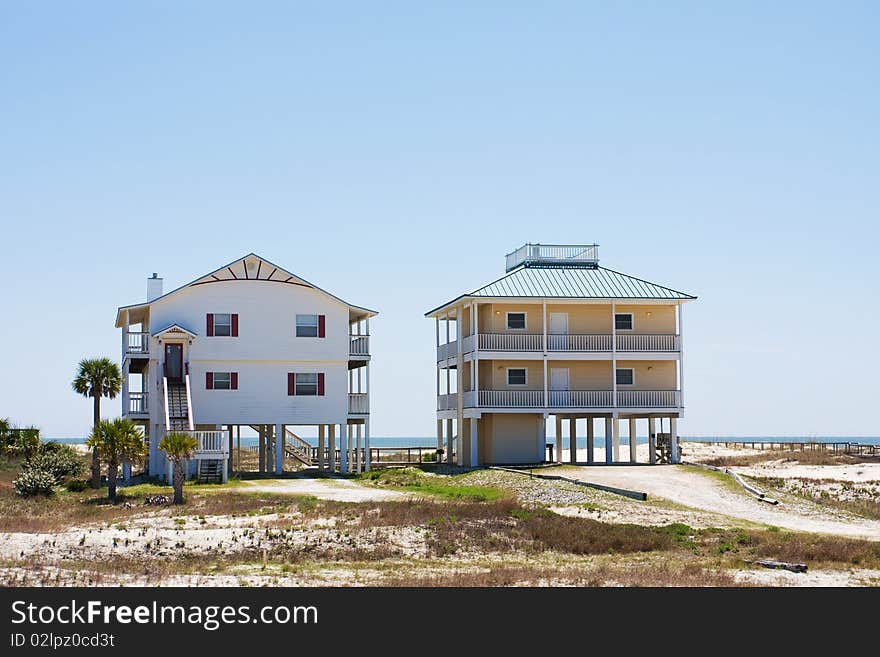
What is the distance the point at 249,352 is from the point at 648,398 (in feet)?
58.1

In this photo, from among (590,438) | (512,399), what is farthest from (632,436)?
(512,399)

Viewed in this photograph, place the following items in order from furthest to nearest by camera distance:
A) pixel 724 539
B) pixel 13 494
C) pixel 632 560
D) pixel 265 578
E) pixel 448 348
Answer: pixel 448 348
pixel 13 494
pixel 724 539
pixel 632 560
pixel 265 578

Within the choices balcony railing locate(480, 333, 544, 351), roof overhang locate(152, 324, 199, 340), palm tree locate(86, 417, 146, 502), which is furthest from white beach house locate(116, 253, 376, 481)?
palm tree locate(86, 417, 146, 502)

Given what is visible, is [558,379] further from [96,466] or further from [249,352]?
[96,466]

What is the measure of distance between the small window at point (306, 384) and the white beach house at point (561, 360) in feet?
22.8

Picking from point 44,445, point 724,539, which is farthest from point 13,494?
point 724,539

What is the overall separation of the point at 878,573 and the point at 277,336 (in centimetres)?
3276

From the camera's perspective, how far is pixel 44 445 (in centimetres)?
5591

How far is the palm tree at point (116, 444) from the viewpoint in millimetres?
39938

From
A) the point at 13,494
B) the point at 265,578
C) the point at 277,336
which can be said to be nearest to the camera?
the point at 265,578

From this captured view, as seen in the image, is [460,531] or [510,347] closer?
[460,531]

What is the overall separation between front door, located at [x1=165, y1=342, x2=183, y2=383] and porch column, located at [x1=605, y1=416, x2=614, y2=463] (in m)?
18.6
